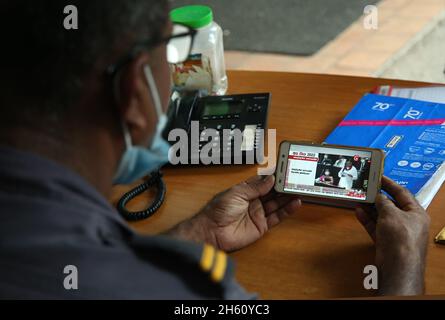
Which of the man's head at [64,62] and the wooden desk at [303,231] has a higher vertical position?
the man's head at [64,62]

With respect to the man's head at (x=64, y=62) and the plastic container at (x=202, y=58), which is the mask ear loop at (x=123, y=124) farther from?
the plastic container at (x=202, y=58)

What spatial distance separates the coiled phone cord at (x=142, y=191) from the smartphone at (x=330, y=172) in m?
0.23

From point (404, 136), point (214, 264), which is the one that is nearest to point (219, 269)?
point (214, 264)

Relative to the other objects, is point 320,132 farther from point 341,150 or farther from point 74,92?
point 74,92

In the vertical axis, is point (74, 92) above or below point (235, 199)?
above

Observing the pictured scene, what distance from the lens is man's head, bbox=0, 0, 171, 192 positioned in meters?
0.67

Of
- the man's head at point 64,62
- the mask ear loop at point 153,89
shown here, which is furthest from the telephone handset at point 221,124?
the man's head at point 64,62

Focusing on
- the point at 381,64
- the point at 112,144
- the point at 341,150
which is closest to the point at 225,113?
the point at 341,150

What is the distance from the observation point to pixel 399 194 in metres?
1.04

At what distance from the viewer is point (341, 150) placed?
1108 mm

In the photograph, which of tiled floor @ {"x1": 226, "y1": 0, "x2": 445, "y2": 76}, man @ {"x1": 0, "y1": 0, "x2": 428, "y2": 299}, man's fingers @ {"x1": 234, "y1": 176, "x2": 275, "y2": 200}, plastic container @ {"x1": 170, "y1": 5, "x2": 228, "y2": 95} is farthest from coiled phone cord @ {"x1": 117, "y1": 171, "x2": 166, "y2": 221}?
tiled floor @ {"x1": 226, "y1": 0, "x2": 445, "y2": 76}

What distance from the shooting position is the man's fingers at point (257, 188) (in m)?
1.12

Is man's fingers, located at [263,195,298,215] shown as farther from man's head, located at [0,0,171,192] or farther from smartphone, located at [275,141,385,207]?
man's head, located at [0,0,171,192]
